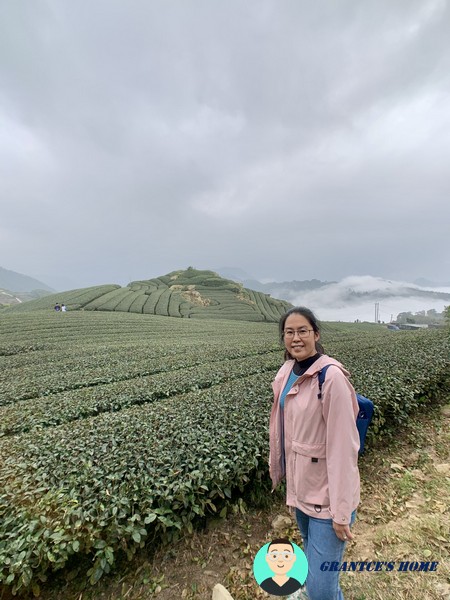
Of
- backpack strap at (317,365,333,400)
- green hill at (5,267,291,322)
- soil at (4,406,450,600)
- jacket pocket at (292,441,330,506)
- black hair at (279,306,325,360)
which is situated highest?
green hill at (5,267,291,322)

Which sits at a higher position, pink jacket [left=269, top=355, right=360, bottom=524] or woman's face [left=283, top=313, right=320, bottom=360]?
woman's face [left=283, top=313, right=320, bottom=360]

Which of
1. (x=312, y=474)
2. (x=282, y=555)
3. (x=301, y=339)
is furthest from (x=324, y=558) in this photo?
(x=301, y=339)

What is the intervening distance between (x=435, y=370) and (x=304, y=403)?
614 cm

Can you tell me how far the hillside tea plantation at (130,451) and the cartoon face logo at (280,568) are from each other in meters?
1.54

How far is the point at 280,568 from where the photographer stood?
1.48 metres

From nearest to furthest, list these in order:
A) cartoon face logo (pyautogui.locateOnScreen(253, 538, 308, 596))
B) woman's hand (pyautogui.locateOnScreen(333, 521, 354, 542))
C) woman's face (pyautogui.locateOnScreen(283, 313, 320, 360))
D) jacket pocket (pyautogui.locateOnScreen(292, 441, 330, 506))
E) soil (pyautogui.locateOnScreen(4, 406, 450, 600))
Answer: cartoon face logo (pyautogui.locateOnScreen(253, 538, 308, 596)) → woman's hand (pyautogui.locateOnScreen(333, 521, 354, 542)) → jacket pocket (pyautogui.locateOnScreen(292, 441, 330, 506)) → woman's face (pyautogui.locateOnScreen(283, 313, 320, 360)) → soil (pyautogui.locateOnScreen(4, 406, 450, 600))

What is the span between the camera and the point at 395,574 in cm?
245

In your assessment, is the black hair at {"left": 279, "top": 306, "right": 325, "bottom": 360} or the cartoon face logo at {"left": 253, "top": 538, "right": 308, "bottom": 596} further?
the black hair at {"left": 279, "top": 306, "right": 325, "bottom": 360}

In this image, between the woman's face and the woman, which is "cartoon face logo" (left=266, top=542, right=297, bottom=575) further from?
the woman's face

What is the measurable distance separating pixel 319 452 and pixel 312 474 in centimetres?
18

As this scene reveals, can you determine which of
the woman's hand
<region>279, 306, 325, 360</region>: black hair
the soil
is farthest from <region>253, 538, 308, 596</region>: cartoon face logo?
the soil

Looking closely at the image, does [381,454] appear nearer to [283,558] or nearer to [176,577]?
[176,577]

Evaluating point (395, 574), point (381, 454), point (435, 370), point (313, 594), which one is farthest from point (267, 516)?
point (435, 370)

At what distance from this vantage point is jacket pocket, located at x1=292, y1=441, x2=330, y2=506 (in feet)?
6.38
